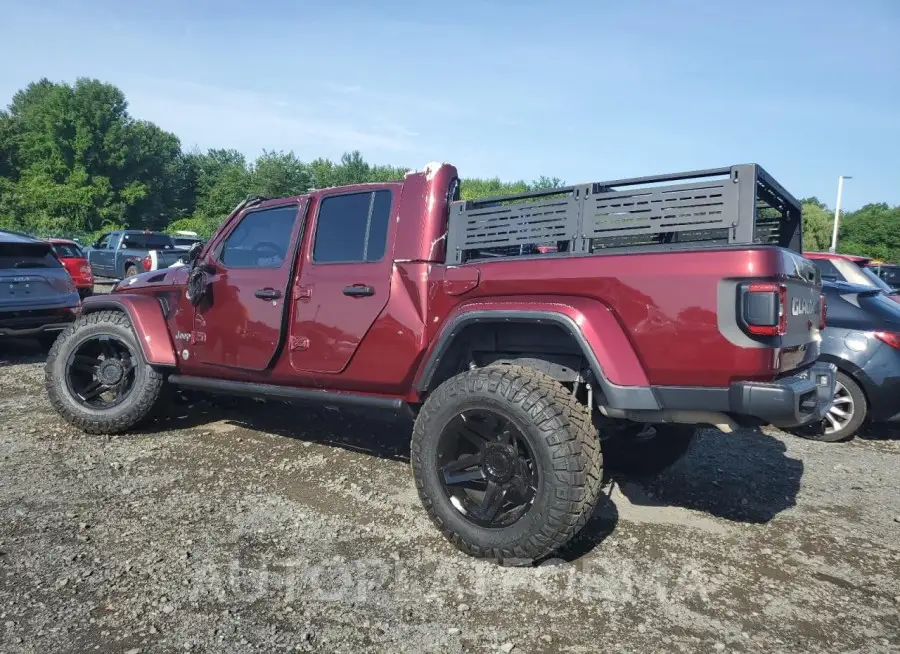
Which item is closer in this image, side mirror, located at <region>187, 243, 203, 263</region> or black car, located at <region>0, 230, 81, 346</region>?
side mirror, located at <region>187, 243, 203, 263</region>

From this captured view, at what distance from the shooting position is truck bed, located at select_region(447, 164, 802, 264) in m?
2.58

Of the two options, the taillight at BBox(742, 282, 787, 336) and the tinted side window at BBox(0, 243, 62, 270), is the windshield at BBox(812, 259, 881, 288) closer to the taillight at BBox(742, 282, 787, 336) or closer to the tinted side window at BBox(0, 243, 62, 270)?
the taillight at BBox(742, 282, 787, 336)

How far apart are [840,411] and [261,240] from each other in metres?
4.87

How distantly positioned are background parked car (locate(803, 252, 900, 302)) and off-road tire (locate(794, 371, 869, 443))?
49.4 inches

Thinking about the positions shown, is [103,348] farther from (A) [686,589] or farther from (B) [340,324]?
(A) [686,589]

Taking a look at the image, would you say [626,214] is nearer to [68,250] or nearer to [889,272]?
[68,250]

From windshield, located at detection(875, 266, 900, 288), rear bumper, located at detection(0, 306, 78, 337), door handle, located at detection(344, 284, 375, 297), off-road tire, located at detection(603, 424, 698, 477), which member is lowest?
off-road tire, located at detection(603, 424, 698, 477)

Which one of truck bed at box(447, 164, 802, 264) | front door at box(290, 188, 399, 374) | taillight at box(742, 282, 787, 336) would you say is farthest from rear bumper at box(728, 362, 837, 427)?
front door at box(290, 188, 399, 374)

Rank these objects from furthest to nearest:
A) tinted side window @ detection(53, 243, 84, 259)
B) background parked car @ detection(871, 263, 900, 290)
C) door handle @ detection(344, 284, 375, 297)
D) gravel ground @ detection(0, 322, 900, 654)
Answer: background parked car @ detection(871, 263, 900, 290)
tinted side window @ detection(53, 243, 84, 259)
door handle @ detection(344, 284, 375, 297)
gravel ground @ detection(0, 322, 900, 654)

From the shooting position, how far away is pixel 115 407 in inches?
184

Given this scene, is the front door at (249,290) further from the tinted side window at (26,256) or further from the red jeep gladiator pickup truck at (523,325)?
the tinted side window at (26,256)

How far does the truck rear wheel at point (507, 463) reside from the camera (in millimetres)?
2658

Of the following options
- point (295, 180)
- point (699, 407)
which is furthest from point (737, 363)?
point (295, 180)

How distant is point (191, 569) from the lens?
2768mm
